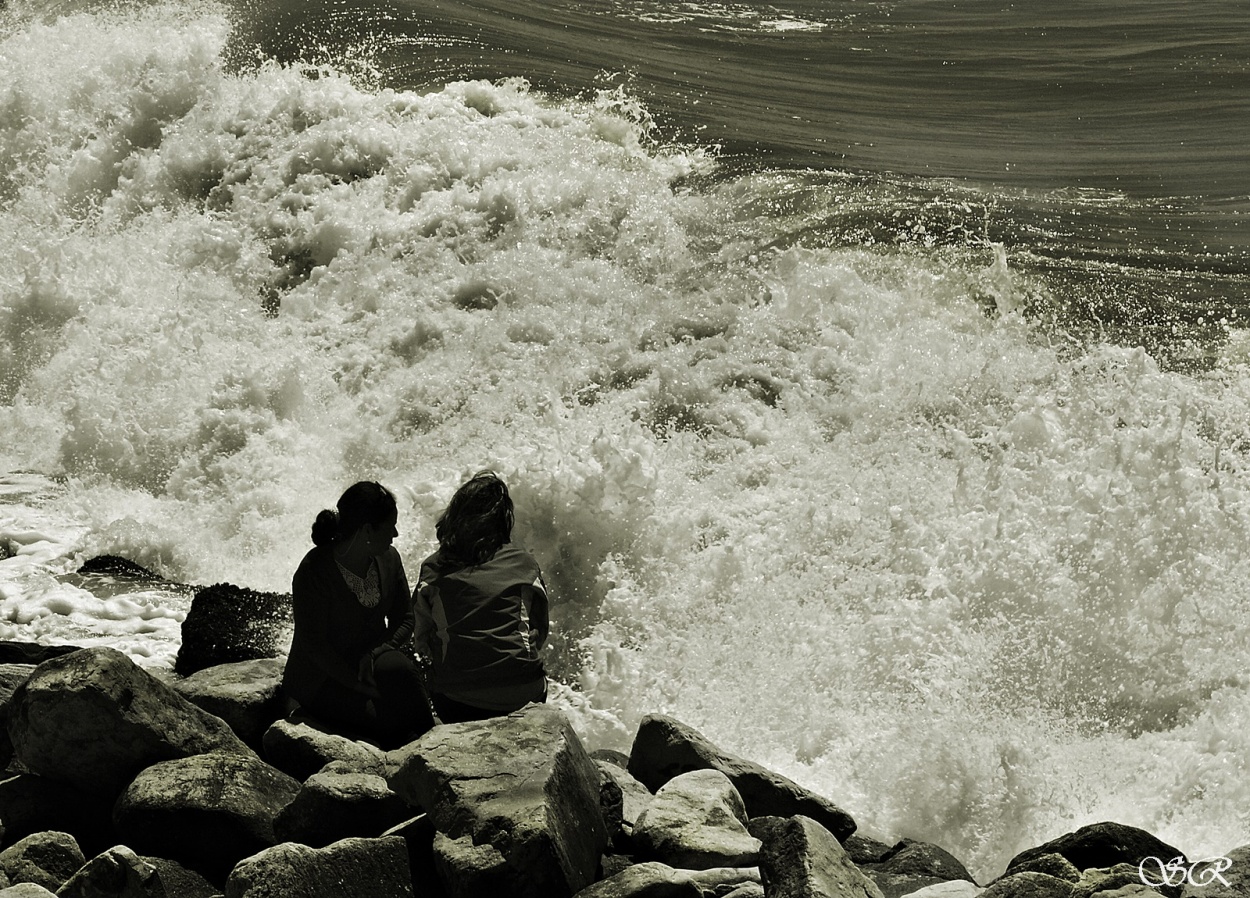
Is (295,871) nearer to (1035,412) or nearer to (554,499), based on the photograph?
(554,499)

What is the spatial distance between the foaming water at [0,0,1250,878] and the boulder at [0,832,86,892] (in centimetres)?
273

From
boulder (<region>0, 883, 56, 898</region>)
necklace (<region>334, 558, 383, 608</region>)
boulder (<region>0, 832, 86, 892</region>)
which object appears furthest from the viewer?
necklace (<region>334, 558, 383, 608</region>)

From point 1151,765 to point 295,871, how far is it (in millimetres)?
4002

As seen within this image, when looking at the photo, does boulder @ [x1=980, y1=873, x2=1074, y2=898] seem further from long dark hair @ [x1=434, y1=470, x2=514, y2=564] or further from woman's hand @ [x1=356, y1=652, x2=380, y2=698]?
woman's hand @ [x1=356, y1=652, x2=380, y2=698]

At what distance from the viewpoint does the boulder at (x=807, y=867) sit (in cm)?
370

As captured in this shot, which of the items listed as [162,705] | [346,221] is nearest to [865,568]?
[162,705]

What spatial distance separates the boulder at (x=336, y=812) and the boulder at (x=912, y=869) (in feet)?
5.55

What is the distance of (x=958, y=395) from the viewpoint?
803 centimetres

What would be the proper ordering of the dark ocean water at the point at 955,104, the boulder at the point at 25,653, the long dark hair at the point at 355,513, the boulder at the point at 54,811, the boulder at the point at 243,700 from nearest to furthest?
1. the boulder at the point at 54,811
2. the long dark hair at the point at 355,513
3. the boulder at the point at 243,700
4. the boulder at the point at 25,653
5. the dark ocean water at the point at 955,104

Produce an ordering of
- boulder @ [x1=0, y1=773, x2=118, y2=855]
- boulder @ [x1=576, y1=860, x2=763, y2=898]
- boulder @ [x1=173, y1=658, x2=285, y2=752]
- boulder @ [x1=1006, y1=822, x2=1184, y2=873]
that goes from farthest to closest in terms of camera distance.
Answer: boulder @ [x1=173, y1=658, x2=285, y2=752] < boulder @ [x1=1006, y1=822, x2=1184, y2=873] < boulder @ [x1=0, y1=773, x2=118, y2=855] < boulder @ [x1=576, y1=860, x2=763, y2=898]

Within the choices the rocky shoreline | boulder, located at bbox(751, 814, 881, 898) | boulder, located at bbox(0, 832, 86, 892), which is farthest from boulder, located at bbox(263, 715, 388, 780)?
boulder, located at bbox(751, 814, 881, 898)

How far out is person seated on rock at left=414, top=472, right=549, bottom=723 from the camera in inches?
188
